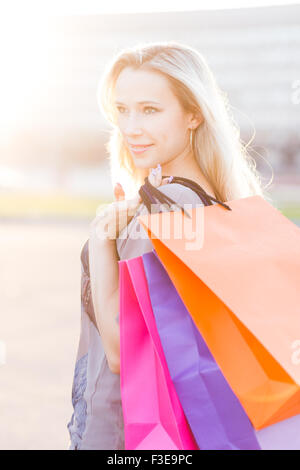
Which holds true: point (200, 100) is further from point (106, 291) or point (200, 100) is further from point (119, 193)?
point (106, 291)

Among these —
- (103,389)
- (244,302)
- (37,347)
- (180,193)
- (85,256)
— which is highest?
(180,193)

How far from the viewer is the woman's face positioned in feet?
4.55

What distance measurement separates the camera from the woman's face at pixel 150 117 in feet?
4.55

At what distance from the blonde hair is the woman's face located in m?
0.02

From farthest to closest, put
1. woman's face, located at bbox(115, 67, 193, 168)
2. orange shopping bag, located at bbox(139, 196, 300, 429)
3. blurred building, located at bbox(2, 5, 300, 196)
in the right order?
blurred building, located at bbox(2, 5, 300, 196) → woman's face, located at bbox(115, 67, 193, 168) → orange shopping bag, located at bbox(139, 196, 300, 429)

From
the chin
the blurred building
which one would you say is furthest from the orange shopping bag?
the blurred building

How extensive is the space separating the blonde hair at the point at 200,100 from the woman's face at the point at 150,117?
23 millimetres

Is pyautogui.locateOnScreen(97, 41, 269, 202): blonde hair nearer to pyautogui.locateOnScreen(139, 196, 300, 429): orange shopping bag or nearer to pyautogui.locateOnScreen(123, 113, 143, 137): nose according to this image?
pyautogui.locateOnScreen(123, 113, 143, 137): nose

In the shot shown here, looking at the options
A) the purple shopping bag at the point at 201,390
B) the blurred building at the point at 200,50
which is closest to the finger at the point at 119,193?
the purple shopping bag at the point at 201,390

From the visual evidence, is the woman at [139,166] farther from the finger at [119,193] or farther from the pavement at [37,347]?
the pavement at [37,347]

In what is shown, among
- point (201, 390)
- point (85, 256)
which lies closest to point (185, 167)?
point (85, 256)

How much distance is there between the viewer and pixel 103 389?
130 cm

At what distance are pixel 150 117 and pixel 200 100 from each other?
118 millimetres
